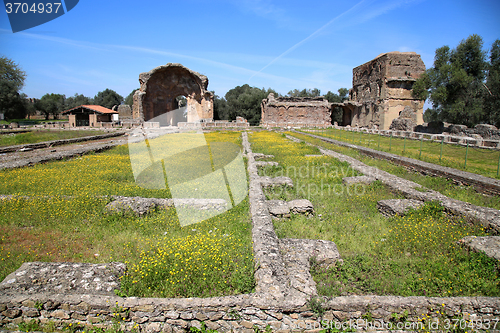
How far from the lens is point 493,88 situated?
80.1 feet

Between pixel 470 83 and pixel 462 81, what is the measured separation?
1.20 meters

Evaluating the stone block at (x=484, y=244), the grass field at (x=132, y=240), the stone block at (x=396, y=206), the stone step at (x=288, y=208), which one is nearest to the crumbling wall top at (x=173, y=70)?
the grass field at (x=132, y=240)

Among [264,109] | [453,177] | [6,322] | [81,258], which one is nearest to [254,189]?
[81,258]

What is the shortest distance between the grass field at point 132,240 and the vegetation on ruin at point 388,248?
1.16m

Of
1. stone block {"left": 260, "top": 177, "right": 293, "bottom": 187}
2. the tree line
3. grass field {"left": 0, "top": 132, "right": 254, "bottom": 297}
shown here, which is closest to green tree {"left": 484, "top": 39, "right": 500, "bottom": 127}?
the tree line

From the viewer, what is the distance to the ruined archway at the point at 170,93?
37969 millimetres

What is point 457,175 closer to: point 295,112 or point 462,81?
point 462,81

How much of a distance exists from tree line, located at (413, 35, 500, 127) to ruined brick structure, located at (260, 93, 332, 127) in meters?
20.8

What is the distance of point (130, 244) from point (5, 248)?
A: 1.97 metres

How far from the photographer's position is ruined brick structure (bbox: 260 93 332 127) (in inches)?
1813

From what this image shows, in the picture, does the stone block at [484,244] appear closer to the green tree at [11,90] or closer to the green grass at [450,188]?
the green grass at [450,188]

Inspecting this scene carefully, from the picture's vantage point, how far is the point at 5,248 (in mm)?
4527

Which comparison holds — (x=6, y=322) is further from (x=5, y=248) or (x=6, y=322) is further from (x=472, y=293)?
(x=472, y=293)

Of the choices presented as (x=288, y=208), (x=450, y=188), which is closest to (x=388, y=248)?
(x=288, y=208)
